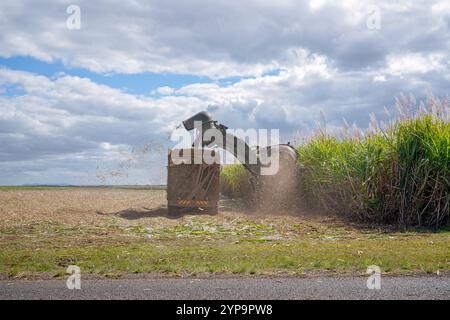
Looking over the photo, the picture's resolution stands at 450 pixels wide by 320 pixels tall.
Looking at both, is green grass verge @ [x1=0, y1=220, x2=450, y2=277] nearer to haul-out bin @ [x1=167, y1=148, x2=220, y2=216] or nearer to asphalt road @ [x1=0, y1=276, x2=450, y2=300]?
asphalt road @ [x1=0, y1=276, x2=450, y2=300]

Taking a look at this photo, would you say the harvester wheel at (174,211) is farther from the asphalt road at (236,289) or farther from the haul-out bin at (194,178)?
the asphalt road at (236,289)

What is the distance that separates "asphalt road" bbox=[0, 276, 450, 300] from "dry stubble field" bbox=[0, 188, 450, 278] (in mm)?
547

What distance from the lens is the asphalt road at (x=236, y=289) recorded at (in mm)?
5926

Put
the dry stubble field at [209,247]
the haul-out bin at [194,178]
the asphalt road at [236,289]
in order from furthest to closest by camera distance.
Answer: the haul-out bin at [194,178] < the dry stubble field at [209,247] < the asphalt road at [236,289]

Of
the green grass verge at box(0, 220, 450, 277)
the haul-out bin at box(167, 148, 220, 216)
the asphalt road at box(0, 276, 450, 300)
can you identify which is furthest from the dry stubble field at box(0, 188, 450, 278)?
the haul-out bin at box(167, 148, 220, 216)

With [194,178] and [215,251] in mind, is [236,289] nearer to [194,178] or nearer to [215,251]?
[215,251]

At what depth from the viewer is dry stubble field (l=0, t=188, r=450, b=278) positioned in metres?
7.61

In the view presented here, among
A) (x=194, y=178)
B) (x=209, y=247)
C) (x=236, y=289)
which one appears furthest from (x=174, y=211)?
(x=236, y=289)

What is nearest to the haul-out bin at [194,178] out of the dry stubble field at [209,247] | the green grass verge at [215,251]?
the dry stubble field at [209,247]

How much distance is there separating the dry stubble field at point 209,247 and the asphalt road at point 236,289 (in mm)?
547

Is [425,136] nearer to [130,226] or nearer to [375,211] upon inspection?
[375,211]

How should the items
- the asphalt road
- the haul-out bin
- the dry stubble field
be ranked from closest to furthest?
the asphalt road
the dry stubble field
the haul-out bin
